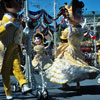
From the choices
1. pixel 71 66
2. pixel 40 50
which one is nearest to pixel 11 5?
pixel 71 66

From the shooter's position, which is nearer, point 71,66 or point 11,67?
point 11,67

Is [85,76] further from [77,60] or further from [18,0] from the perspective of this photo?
[18,0]

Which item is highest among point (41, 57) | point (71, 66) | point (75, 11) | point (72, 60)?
point (75, 11)

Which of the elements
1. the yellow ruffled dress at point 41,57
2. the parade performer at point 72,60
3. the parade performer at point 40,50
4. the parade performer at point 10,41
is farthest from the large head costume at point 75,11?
the yellow ruffled dress at point 41,57

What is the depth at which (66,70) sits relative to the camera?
5246 millimetres

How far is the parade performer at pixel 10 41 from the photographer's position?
407cm

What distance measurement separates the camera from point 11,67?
432 cm

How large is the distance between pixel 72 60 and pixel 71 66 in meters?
0.31

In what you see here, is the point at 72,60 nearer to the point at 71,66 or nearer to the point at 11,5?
the point at 71,66

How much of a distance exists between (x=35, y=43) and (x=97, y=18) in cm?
3312

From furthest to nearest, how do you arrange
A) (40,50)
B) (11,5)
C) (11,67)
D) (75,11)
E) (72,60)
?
(40,50) < (75,11) < (72,60) < (11,67) < (11,5)

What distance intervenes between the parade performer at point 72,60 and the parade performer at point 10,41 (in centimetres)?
130

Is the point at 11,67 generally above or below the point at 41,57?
below

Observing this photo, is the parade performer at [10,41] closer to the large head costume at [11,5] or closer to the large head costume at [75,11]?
the large head costume at [11,5]
